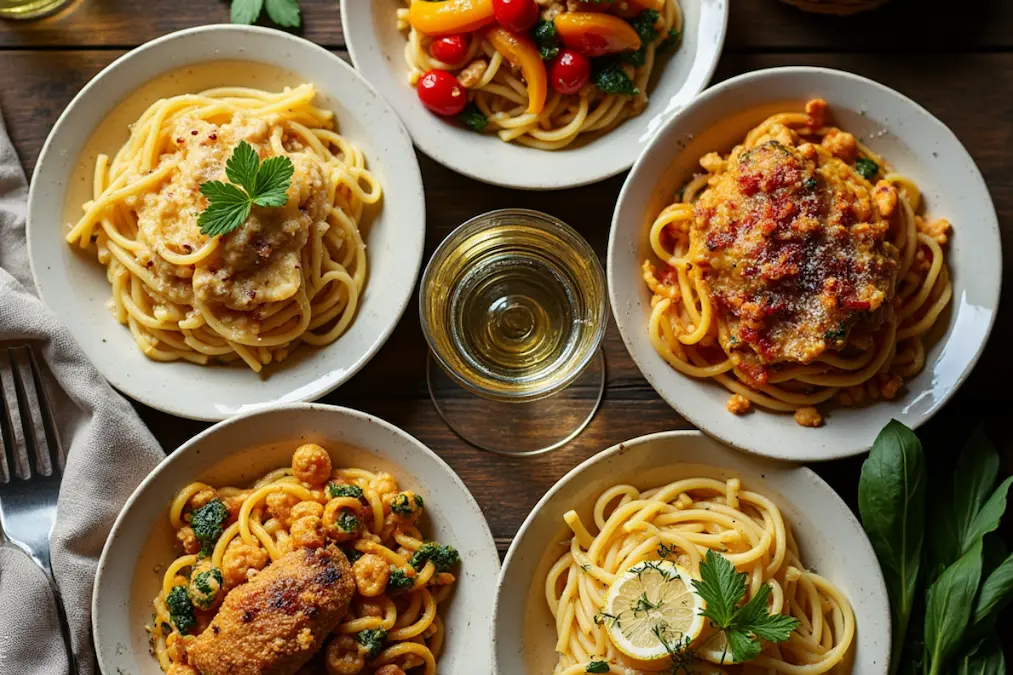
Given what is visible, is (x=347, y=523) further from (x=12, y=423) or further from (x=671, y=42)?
(x=671, y=42)

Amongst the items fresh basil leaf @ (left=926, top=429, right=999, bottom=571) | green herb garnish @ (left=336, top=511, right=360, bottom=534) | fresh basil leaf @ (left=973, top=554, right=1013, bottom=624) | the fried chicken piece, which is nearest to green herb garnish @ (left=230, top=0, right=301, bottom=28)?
green herb garnish @ (left=336, top=511, right=360, bottom=534)

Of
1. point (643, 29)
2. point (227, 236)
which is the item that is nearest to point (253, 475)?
point (227, 236)

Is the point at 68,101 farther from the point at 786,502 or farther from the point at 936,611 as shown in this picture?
the point at 936,611

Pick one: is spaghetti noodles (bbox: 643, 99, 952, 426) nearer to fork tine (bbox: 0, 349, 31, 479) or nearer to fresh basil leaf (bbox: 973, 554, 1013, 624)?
fresh basil leaf (bbox: 973, 554, 1013, 624)

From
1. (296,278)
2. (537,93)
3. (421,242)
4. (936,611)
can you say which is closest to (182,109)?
(296,278)

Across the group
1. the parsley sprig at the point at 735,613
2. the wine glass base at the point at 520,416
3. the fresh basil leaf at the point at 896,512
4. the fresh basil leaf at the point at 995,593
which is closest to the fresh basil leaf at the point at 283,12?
the wine glass base at the point at 520,416

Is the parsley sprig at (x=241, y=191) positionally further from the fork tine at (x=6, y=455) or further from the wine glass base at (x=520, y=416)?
the fork tine at (x=6, y=455)
